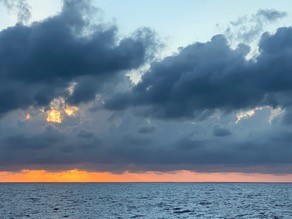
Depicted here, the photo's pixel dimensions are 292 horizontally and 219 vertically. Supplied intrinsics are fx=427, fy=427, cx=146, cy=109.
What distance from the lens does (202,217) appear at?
290 feet

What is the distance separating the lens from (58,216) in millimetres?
90938

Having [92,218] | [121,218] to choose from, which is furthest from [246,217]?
[92,218]

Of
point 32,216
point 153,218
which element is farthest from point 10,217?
point 153,218

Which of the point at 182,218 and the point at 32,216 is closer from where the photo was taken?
the point at 182,218

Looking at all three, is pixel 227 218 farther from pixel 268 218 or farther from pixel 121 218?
pixel 121 218

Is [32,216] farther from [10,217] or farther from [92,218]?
[92,218]

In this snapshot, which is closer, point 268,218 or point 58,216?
point 268,218

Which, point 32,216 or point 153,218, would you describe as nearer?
point 153,218

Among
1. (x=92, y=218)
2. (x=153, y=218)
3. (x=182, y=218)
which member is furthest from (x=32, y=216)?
(x=182, y=218)

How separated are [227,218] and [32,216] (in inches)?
1615

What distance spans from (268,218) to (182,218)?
17.2 meters

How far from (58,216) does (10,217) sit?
Answer: 9898mm

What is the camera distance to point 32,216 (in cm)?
9119

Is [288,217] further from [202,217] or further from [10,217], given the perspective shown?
[10,217]
